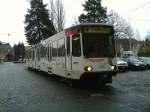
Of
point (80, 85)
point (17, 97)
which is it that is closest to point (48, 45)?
point (80, 85)

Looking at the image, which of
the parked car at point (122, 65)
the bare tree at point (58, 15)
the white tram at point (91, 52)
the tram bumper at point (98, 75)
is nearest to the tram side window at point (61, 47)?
the white tram at point (91, 52)

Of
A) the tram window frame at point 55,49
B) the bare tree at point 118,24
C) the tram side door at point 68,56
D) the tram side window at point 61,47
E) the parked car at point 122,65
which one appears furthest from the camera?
the bare tree at point 118,24

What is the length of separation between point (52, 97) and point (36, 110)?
3041 millimetres

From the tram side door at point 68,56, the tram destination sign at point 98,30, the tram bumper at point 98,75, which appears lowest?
the tram bumper at point 98,75

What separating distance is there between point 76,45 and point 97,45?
43.5 inches

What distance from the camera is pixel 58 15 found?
5219cm

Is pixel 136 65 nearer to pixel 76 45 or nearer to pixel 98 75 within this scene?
pixel 76 45

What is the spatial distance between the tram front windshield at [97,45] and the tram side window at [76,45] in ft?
1.15

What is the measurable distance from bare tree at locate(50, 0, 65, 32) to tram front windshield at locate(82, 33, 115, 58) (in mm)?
35047

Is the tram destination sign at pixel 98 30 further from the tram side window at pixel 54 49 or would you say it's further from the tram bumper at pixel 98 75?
the tram side window at pixel 54 49

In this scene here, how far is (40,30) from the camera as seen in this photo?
74.1 meters

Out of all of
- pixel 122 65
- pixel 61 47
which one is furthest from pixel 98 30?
pixel 122 65

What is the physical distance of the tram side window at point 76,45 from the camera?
16.5m

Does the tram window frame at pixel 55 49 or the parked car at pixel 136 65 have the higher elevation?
the tram window frame at pixel 55 49
